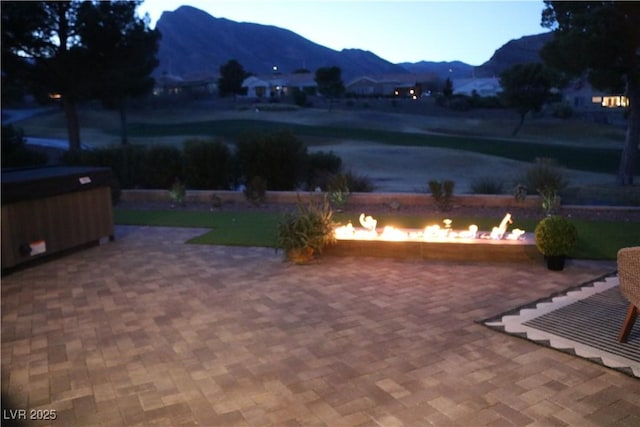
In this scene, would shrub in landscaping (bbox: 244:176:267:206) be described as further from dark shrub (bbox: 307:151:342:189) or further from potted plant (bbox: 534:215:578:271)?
potted plant (bbox: 534:215:578:271)

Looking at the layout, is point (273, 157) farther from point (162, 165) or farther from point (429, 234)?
point (429, 234)

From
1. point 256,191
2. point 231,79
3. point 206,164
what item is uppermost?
point 231,79

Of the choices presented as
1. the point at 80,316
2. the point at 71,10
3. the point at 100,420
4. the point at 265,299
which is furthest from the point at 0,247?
the point at 71,10

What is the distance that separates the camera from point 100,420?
343 cm

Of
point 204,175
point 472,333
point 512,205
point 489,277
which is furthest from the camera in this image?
point 204,175

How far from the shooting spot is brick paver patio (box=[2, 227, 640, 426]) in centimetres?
348

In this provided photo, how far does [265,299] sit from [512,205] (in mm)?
6421

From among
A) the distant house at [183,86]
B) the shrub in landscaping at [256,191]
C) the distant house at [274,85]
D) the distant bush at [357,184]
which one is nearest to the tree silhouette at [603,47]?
the distant bush at [357,184]

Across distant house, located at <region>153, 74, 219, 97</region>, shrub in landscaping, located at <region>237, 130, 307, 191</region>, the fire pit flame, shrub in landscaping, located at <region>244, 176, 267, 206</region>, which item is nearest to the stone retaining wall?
shrub in landscaping, located at <region>244, 176, 267, 206</region>

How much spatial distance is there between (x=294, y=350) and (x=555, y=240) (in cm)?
356

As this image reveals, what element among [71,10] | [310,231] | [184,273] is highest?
[71,10]

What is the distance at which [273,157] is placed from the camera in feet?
40.5

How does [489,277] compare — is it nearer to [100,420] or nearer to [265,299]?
[265,299]

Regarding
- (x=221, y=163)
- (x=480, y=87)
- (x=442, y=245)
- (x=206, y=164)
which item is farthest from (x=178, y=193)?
(x=480, y=87)
